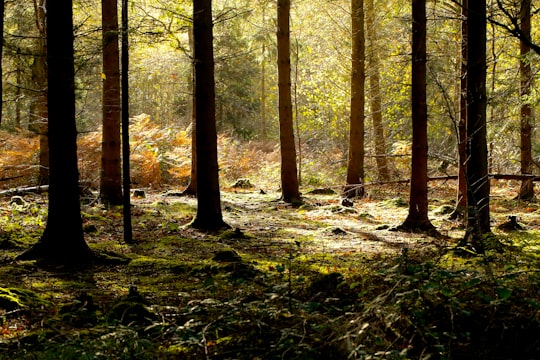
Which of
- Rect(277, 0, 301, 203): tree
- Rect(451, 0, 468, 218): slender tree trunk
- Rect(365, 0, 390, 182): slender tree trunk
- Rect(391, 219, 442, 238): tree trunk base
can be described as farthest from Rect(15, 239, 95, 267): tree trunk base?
Rect(365, 0, 390, 182): slender tree trunk

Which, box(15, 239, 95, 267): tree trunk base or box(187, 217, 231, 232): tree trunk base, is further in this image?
box(187, 217, 231, 232): tree trunk base

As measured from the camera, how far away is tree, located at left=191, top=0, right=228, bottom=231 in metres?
10.6

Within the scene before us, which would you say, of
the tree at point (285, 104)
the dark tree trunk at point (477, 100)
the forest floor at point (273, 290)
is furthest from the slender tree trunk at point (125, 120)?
the tree at point (285, 104)

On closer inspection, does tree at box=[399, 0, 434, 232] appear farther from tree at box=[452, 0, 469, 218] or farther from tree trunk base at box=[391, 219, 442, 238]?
tree at box=[452, 0, 469, 218]

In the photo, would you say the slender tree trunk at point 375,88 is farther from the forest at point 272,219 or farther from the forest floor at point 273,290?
the forest floor at point 273,290

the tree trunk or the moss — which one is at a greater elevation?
the tree trunk

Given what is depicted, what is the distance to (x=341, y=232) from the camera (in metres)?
10.9

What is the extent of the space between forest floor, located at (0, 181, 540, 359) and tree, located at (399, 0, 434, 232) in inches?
17.3

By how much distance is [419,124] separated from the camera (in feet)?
33.6

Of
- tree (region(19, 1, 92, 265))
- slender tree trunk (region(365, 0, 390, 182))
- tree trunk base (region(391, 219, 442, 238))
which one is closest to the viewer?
tree (region(19, 1, 92, 265))

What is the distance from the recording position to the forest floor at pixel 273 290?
3162 mm

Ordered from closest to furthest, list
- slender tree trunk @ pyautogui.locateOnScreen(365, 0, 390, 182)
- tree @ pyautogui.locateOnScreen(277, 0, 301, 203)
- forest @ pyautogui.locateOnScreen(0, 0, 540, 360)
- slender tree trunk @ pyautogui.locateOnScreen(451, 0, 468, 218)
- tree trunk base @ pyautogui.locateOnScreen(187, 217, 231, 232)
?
1. forest @ pyautogui.locateOnScreen(0, 0, 540, 360)
2. slender tree trunk @ pyautogui.locateOnScreen(451, 0, 468, 218)
3. tree trunk base @ pyautogui.locateOnScreen(187, 217, 231, 232)
4. tree @ pyautogui.locateOnScreen(277, 0, 301, 203)
5. slender tree trunk @ pyautogui.locateOnScreen(365, 0, 390, 182)

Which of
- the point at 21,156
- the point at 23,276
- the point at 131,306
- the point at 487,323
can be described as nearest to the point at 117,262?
the point at 23,276

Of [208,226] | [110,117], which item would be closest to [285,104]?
[110,117]
